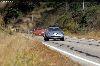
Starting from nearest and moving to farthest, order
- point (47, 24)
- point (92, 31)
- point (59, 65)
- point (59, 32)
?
1. point (59, 65)
2. point (59, 32)
3. point (92, 31)
4. point (47, 24)

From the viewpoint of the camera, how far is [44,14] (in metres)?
80.1

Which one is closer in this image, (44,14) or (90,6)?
(90,6)

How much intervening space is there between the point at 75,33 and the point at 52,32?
16115mm

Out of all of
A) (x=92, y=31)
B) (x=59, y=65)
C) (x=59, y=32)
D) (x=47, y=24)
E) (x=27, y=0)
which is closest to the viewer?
(x=59, y=65)

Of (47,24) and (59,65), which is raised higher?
(59,65)

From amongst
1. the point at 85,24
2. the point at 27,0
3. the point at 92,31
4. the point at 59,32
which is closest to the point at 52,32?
the point at 59,32

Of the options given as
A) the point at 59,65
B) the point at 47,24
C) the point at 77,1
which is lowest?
the point at 47,24

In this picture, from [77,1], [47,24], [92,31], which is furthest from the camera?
[47,24]

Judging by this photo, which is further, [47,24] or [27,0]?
[27,0]

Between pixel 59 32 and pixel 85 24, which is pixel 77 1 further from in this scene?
pixel 59 32

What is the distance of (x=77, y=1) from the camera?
70.8 metres

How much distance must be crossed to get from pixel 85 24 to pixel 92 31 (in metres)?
4.63

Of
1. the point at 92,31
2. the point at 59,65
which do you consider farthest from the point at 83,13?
the point at 59,65

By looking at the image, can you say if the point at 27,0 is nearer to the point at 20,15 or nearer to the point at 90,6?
the point at 20,15
